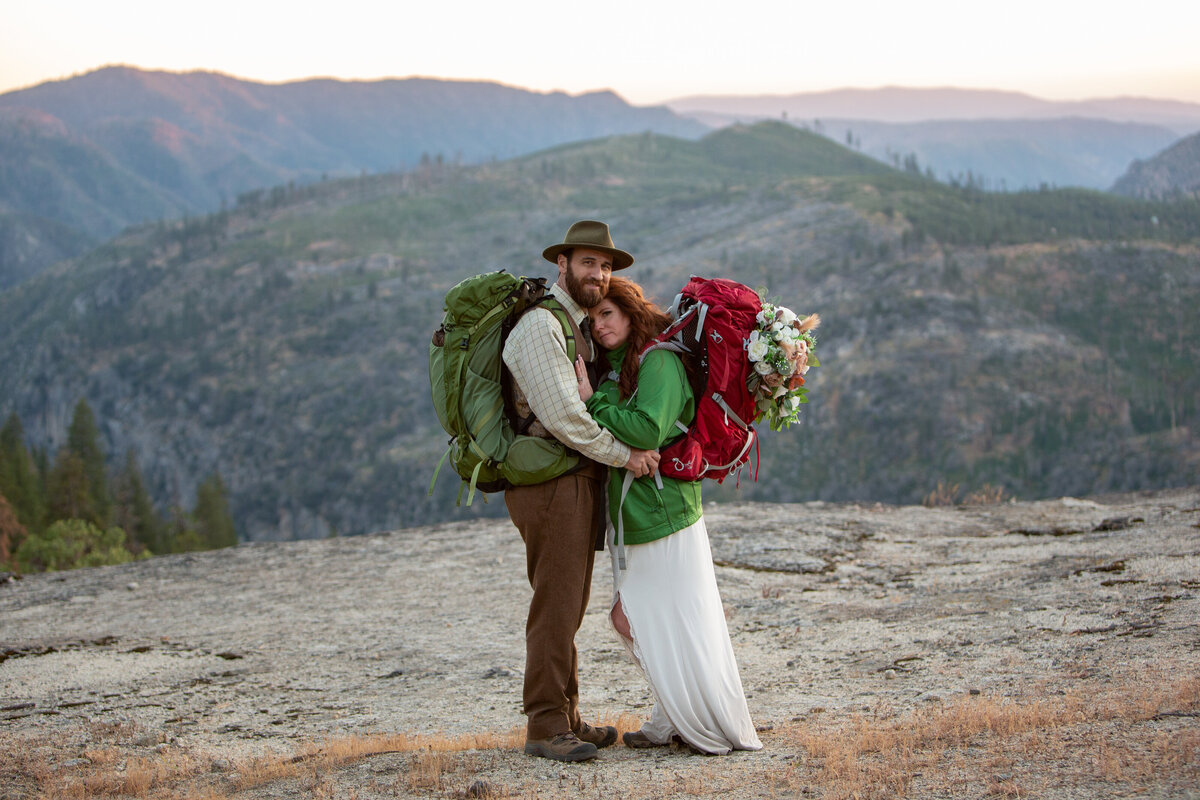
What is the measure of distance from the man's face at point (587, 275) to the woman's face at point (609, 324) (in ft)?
0.44

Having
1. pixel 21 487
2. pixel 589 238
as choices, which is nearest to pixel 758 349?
pixel 589 238

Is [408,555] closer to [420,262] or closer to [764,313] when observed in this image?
[764,313]

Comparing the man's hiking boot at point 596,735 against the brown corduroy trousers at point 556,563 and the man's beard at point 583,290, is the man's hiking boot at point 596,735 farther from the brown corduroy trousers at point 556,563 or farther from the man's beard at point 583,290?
the man's beard at point 583,290

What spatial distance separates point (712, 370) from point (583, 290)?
85cm

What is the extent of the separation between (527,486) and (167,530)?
234 feet

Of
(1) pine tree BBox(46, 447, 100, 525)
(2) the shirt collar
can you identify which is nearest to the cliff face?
(2) the shirt collar

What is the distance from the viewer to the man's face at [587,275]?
5.61 metres

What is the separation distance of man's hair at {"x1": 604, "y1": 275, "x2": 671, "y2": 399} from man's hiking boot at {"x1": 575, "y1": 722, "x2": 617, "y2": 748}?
6.81 feet

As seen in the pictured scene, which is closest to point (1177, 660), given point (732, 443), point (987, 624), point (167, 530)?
point (987, 624)

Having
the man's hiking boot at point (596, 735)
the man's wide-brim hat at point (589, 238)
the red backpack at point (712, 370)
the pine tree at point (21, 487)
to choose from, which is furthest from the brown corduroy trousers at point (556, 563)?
the pine tree at point (21, 487)

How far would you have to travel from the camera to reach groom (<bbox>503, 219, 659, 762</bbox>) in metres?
5.43

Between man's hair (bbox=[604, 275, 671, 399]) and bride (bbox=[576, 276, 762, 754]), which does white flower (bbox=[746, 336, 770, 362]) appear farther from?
man's hair (bbox=[604, 275, 671, 399])

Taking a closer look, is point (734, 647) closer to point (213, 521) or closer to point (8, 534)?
point (8, 534)

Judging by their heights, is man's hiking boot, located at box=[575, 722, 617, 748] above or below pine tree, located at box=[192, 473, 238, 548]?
above
